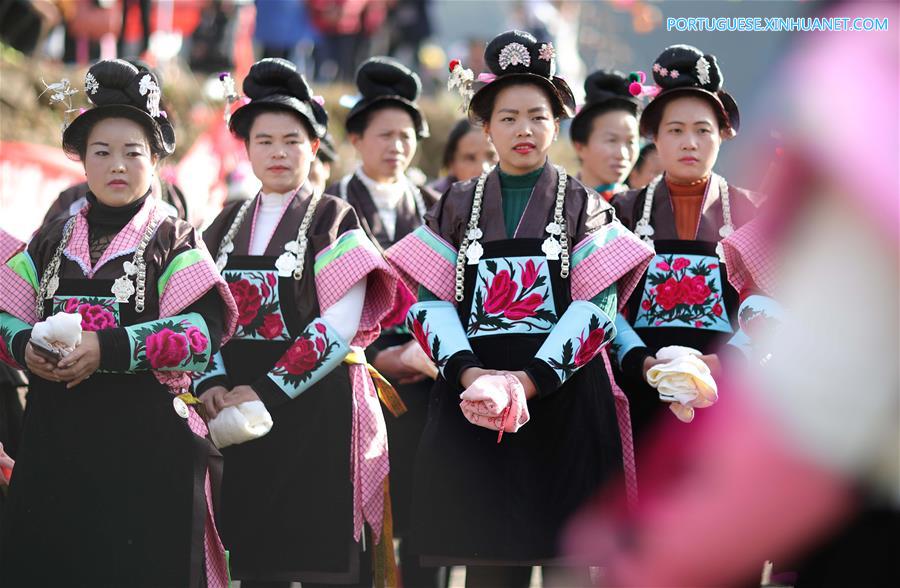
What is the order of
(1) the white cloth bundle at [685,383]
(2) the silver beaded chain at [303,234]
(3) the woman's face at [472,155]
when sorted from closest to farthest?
(1) the white cloth bundle at [685,383] → (2) the silver beaded chain at [303,234] → (3) the woman's face at [472,155]

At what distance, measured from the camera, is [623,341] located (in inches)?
160

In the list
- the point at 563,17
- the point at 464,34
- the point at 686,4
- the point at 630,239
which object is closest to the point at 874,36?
the point at 630,239

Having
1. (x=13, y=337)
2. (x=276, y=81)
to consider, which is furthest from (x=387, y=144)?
(x=13, y=337)

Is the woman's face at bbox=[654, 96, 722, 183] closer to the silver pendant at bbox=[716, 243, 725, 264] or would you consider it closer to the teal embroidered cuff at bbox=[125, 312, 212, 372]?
the silver pendant at bbox=[716, 243, 725, 264]

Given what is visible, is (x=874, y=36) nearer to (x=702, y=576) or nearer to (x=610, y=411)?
(x=702, y=576)

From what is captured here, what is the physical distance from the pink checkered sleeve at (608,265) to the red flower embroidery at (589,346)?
13cm

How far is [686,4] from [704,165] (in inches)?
244

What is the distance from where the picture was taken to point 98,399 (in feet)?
11.8

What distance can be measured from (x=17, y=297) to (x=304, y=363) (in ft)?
3.00

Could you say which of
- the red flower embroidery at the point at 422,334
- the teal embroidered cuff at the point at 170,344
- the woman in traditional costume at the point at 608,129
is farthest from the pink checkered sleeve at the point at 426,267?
the woman in traditional costume at the point at 608,129

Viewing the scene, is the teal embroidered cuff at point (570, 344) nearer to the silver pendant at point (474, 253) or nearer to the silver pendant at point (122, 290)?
the silver pendant at point (474, 253)

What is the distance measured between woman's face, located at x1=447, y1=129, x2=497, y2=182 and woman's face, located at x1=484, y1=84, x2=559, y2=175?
1928mm

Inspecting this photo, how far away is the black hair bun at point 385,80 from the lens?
17.2 ft

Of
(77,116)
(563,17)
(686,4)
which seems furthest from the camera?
(563,17)
